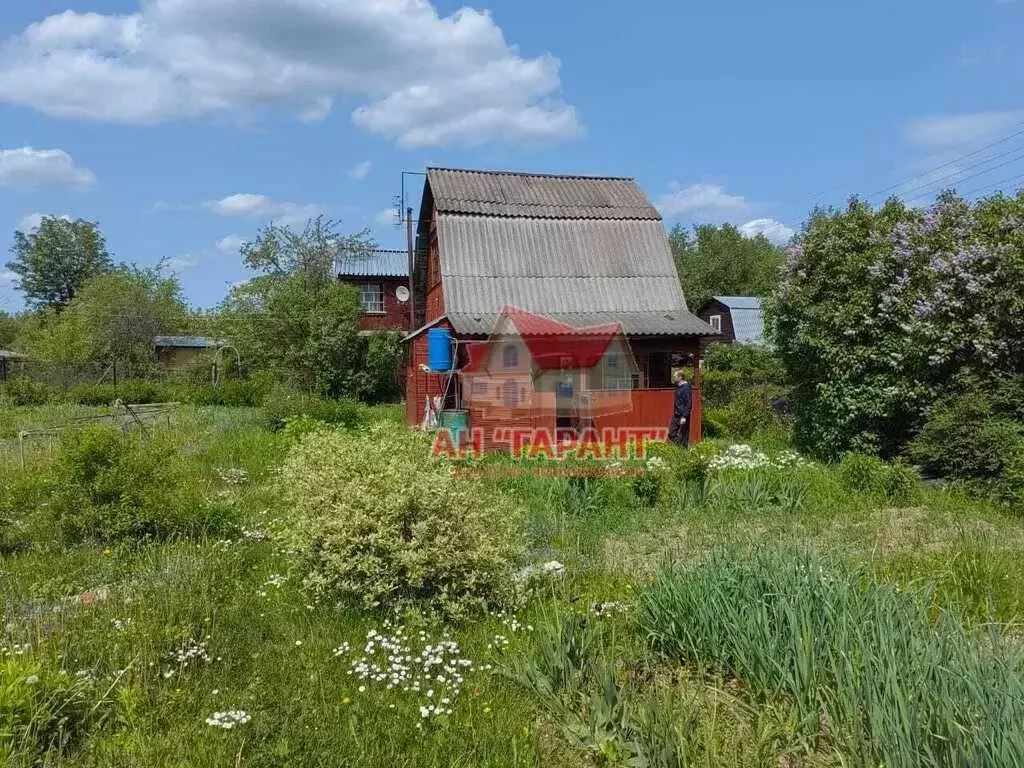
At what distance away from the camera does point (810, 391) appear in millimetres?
12266

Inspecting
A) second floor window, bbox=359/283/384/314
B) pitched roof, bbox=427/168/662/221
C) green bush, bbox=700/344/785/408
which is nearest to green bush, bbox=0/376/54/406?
second floor window, bbox=359/283/384/314

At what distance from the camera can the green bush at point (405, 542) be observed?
4.36 m

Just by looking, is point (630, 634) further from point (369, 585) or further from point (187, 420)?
point (187, 420)

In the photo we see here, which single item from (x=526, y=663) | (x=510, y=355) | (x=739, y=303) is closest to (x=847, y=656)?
(x=526, y=663)

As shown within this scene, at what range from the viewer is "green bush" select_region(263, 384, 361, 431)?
45.8 feet

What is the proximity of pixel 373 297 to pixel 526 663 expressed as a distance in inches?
1143

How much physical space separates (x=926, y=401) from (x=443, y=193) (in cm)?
1151

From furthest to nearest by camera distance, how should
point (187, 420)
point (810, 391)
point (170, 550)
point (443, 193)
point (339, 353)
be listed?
1. point (339, 353)
2. point (443, 193)
3. point (187, 420)
4. point (810, 391)
5. point (170, 550)

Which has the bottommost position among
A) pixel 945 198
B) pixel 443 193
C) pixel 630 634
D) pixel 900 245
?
pixel 630 634

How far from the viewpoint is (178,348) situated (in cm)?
3591

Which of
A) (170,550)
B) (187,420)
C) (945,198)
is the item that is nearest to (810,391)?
(945,198)

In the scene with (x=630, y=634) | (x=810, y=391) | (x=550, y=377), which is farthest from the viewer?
(x=550, y=377)

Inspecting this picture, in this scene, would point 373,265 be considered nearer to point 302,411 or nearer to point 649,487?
point 302,411

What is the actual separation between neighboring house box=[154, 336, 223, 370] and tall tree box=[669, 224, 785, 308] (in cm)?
3301
